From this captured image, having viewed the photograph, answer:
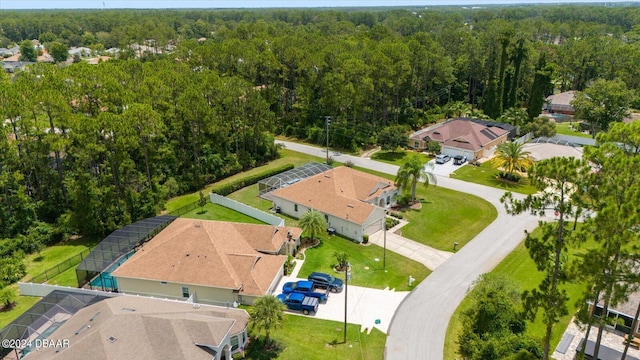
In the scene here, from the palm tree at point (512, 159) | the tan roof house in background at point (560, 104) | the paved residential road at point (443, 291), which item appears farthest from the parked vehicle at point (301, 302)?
the tan roof house in background at point (560, 104)

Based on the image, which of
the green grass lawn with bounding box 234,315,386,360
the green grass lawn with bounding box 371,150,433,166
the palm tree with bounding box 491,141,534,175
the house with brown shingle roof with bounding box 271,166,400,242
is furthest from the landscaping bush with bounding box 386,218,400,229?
the green grass lawn with bounding box 371,150,433,166

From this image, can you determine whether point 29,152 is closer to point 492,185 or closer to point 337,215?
point 337,215

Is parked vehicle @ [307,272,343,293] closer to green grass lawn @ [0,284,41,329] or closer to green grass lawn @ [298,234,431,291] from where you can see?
green grass lawn @ [298,234,431,291]

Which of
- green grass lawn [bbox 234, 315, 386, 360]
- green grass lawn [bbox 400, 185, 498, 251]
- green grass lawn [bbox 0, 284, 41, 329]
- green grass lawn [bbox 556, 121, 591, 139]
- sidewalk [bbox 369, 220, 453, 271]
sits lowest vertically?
green grass lawn [bbox 0, 284, 41, 329]

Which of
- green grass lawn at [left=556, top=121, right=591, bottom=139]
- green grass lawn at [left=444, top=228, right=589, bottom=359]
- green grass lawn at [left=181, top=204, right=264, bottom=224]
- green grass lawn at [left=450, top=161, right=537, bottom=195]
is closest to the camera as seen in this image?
green grass lawn at [left=444, top=228, right=589, bottom=359]

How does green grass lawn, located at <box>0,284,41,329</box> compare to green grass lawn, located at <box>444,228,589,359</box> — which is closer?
green grass lawn, located at <box>444,228,589,359</box>

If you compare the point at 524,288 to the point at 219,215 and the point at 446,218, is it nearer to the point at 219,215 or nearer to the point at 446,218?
the point at 446,218
